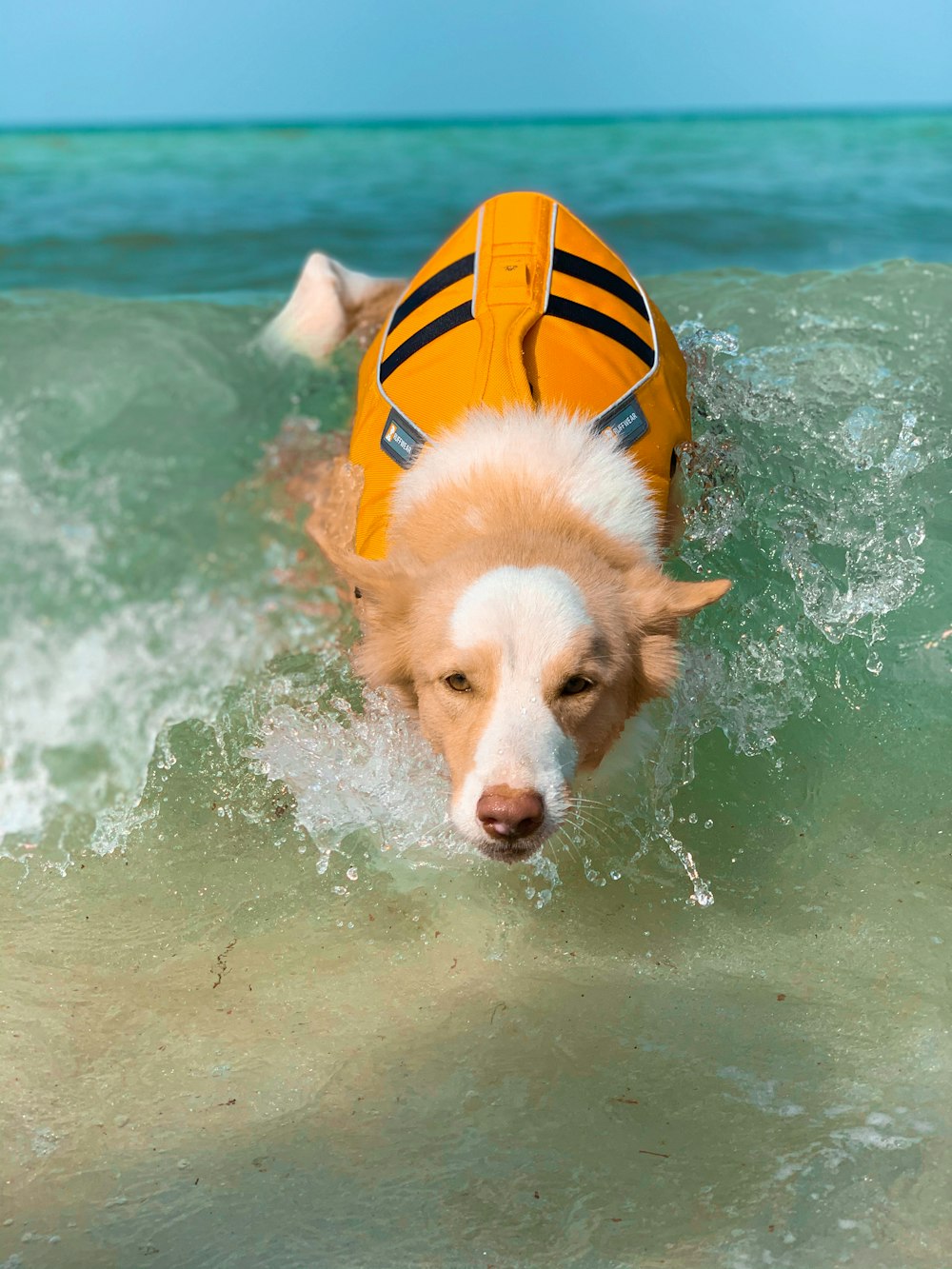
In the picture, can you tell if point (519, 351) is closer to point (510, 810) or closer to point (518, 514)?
point (518, 514)

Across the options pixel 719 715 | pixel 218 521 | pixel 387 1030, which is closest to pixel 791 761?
pixel 719 715

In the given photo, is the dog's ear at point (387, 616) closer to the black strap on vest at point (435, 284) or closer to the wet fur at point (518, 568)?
the wet fur at point (518, 568)

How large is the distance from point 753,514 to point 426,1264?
10.4 feet

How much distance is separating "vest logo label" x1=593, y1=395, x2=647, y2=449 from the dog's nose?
4.69 ft

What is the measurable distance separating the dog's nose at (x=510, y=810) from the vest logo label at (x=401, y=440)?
1437 mm

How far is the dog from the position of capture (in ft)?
10.3

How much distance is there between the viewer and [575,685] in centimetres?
325

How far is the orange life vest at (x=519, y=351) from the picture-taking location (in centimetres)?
399

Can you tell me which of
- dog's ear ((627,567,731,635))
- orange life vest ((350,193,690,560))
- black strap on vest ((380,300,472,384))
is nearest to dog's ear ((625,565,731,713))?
dog's ear ((627,567,731,635))

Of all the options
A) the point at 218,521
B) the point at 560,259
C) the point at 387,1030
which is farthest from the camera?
the point at 218,521

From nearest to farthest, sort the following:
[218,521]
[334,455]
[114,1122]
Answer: [114,1122]
[334,455]
[218,521]

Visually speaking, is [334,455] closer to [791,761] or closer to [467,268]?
[467,268]

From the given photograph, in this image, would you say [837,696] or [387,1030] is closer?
[387,1030]

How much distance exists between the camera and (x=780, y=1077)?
305 centimetres
